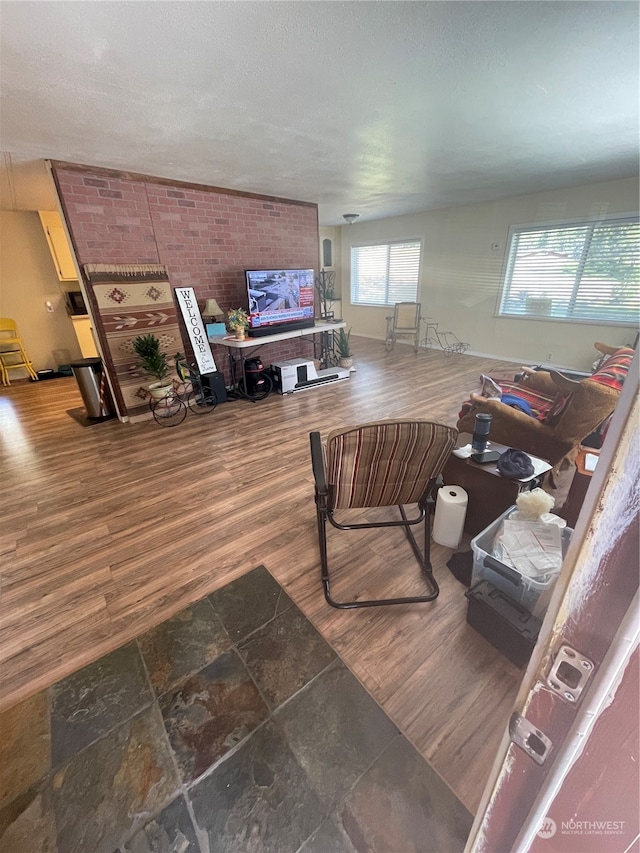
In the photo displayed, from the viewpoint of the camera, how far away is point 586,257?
14.7 feet

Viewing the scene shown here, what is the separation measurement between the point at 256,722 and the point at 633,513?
1.36 metres

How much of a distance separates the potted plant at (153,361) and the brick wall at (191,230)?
82 centimetres

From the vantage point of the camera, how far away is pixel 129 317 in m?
3.50

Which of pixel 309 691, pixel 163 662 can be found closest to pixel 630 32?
pixel 309 691

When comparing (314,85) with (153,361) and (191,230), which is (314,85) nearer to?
(191,230)

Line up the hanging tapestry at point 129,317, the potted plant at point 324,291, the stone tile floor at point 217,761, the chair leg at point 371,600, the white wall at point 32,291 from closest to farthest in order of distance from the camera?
the stone tile floor at point 217,761, the chair leg at point 371,600, the hanging tapestry at point 129,317, the white wall at point 32,291, the potted plant at point 324,291

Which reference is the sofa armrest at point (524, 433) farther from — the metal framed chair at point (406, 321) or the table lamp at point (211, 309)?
the metal framed chair at point (406, 321)

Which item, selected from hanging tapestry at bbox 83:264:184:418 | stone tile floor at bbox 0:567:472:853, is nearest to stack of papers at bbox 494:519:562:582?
stone tile floor at bbox 0:567:472:853

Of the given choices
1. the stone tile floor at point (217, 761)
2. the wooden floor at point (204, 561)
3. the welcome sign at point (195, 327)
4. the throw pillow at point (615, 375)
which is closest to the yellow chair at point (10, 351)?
the wooden floor at point (204, 561)

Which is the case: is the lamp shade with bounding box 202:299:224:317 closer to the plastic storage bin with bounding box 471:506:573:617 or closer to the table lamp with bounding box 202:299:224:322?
the table lamp with bounding box 202:299:224:322

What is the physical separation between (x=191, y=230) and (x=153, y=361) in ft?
5.28

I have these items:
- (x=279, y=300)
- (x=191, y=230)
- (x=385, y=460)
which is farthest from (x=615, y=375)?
(x=191, y=230)

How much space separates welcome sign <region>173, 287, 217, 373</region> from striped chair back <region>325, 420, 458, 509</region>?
121 inches

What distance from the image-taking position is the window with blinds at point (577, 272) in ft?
13.9
